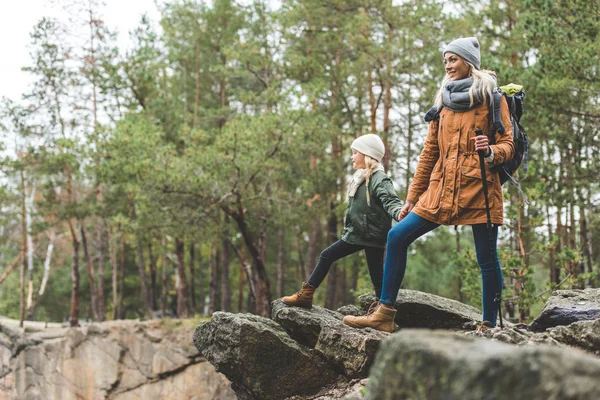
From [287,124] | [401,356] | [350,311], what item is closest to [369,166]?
[350,311]

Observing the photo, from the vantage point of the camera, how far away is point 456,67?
4145 millimetres

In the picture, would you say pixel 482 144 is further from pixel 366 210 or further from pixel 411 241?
pixel 366 210

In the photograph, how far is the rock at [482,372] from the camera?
1499mm

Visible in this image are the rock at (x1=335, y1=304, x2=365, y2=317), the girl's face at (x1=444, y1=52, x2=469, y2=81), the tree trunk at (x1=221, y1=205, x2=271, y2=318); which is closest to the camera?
the girl's face at (x1=444, y1=52, x2=469, y2=81)

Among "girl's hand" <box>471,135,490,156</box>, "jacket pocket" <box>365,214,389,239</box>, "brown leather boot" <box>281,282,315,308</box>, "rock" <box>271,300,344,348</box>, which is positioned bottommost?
"rock" <box>271,300,344,348</box>

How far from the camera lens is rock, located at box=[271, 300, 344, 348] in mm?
5152

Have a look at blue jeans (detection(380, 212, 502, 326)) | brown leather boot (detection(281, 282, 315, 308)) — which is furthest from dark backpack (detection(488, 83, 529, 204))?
brown leather boot (detection(281, 282, 315, 308))

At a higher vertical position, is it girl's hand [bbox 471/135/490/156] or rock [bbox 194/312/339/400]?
girl's hand [bbox 471/135/490/156]

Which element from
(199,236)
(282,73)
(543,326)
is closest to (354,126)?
(282,73)

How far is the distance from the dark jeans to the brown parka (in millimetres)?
1034

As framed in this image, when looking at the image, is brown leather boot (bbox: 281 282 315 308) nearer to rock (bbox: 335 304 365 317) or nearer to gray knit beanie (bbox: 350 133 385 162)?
rock (bbox: 335 304 365 317)

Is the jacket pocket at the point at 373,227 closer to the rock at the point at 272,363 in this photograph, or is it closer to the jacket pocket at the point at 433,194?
the jacket pocket at the point at 433,194

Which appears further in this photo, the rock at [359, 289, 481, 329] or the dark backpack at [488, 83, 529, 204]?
the rock at [359, 289, 481, 329]

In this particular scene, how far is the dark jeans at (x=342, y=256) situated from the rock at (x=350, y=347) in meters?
0.51
